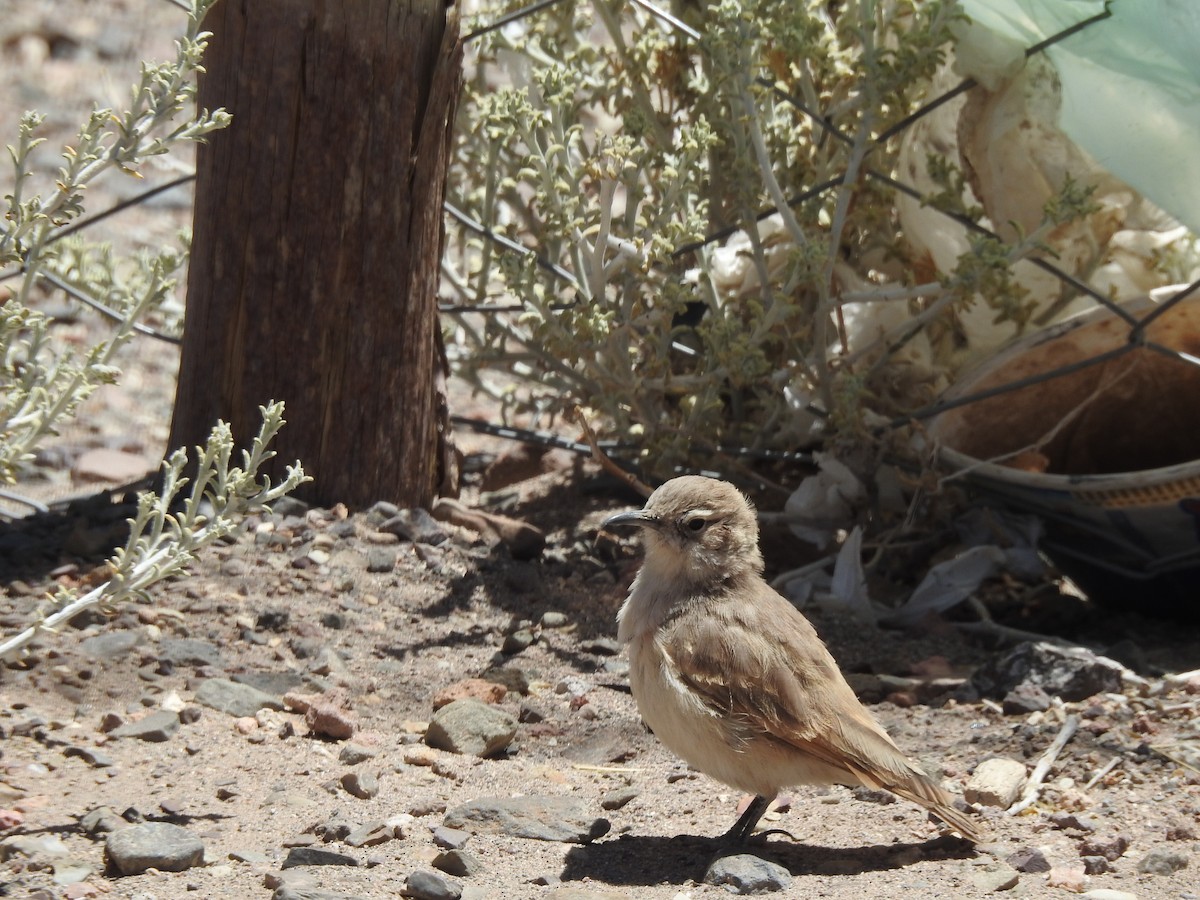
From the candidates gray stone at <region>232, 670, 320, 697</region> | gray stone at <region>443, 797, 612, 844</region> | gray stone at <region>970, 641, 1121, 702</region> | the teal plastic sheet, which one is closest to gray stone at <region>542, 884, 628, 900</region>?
gray stone at <region>443, 797, 612, 844</region>

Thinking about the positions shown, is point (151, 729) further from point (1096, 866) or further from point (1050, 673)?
point (1050, 673)

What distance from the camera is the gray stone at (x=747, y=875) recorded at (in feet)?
10.8

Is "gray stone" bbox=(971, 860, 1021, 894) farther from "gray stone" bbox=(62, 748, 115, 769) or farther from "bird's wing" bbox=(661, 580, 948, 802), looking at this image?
"gray stone" bbox=(62, 748, 115, 769)

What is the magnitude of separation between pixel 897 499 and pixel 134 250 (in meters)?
5.06

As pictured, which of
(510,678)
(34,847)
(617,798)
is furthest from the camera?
(510,678)

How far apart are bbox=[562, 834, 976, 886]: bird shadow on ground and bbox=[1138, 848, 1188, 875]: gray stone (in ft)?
1.33

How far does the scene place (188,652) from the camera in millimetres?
4328

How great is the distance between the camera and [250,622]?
15.1 feet

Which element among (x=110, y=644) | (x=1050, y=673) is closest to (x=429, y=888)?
(x=110, y=644)

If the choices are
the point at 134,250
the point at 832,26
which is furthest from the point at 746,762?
the point at 134,250

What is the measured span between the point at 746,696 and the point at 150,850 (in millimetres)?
1466

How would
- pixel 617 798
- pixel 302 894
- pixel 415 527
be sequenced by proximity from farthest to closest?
pixel 415 527
pixel 617 798
pixel 302 894

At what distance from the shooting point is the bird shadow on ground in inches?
135

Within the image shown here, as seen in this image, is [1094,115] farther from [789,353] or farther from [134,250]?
[134,250]
